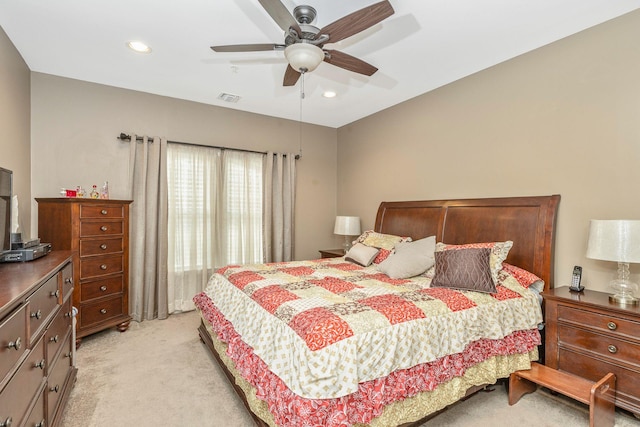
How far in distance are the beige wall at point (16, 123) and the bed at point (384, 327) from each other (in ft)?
6.24

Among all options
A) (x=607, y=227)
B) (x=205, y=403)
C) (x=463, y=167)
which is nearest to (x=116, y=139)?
(x=205, y=403)

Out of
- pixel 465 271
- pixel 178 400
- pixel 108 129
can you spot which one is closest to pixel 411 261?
pixel 465 271

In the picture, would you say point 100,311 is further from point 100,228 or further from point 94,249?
point 100,228

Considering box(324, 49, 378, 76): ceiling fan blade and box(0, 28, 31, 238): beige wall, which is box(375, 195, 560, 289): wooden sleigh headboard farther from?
box(0, 28, 31, 238): beige wall

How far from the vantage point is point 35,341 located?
1.41 metres

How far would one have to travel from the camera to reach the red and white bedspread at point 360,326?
60.6 inches

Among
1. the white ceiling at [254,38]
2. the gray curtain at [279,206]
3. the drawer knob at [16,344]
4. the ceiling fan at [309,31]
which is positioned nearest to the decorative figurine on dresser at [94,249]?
the white ceiling at [254,38]

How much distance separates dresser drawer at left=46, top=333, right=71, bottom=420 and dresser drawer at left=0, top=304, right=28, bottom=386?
0.56 meters

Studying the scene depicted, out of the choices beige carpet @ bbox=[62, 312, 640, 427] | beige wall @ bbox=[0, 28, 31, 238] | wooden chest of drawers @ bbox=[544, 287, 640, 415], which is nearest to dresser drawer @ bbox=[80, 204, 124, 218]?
beige wall @ bbox=[0, 28, 31, 238]

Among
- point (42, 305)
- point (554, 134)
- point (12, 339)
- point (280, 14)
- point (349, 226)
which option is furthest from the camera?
point (349, 226)

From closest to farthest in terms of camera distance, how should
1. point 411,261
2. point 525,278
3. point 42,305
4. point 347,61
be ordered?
point 42,305, point 347,61, point 525,278, point 411,261

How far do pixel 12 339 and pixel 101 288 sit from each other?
2.33m

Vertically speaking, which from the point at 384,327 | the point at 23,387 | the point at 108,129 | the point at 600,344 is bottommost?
the point at 600,344

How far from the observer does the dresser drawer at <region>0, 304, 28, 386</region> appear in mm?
1073
